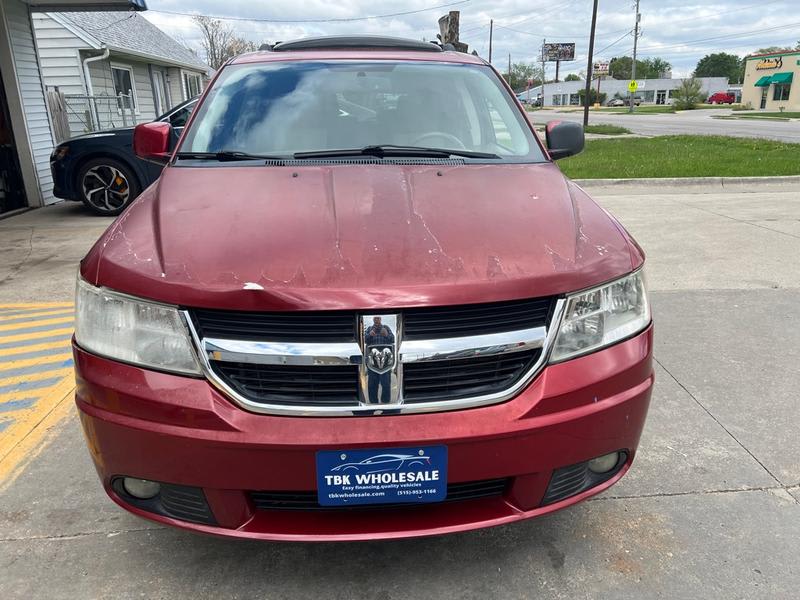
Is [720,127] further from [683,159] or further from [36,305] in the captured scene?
[36,305]

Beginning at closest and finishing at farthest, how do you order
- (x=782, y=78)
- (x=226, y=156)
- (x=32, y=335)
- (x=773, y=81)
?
(x=226, y=156)
(x=32, y=335)
(x=782, y=78)
(x=773, y=81)

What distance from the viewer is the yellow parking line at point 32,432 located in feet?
9.01

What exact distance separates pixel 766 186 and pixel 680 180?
142 centimetres

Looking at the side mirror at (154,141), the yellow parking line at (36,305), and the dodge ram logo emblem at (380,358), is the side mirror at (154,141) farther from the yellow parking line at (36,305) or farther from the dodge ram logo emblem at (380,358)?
the yellow parking line at (36,305)

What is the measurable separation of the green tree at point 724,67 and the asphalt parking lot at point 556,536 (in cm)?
12675

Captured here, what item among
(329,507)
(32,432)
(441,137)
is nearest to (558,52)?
(441,137)

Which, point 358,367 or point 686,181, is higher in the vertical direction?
point 358,367

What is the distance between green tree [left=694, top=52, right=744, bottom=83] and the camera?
11031cm

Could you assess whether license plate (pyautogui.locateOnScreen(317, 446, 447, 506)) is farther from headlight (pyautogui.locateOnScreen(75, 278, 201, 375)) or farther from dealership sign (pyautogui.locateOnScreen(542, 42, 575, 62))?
dealership sign (pyautogui.locateOnScreen(542, 42, 575, 62))

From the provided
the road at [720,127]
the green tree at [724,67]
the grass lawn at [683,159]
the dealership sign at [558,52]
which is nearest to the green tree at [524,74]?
the dealership sign at [558,52]

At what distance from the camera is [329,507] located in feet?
5.83

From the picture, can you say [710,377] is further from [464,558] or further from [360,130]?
[360,130]

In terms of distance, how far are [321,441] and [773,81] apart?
216 ft

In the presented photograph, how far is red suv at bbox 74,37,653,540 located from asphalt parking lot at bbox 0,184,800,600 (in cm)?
38
